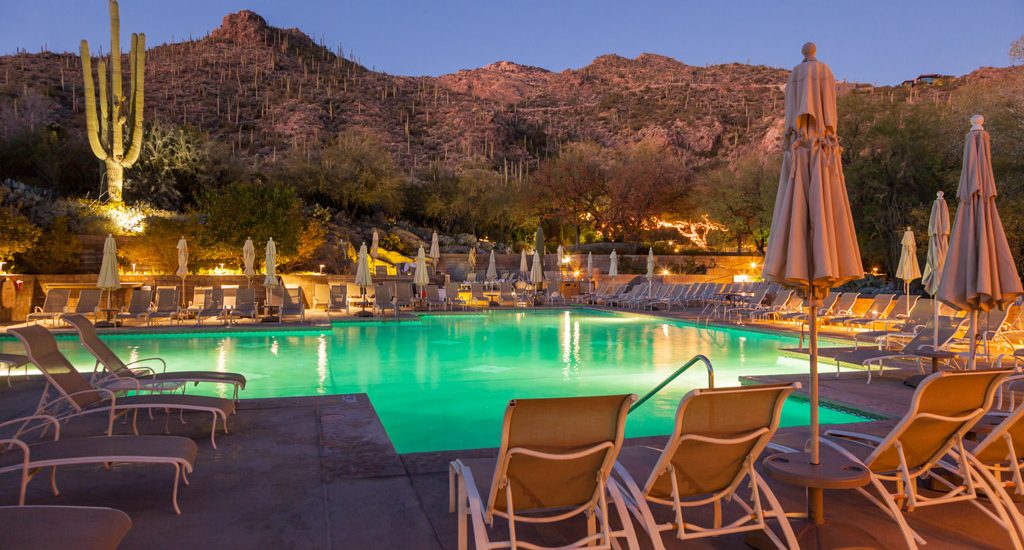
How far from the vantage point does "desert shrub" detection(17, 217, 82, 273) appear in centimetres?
1847

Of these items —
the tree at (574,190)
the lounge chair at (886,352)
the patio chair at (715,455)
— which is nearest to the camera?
the patio chair at (715,455)

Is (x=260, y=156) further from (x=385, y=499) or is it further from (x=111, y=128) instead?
(x=385, y=499)

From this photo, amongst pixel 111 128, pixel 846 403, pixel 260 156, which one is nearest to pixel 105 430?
pixel 846 403

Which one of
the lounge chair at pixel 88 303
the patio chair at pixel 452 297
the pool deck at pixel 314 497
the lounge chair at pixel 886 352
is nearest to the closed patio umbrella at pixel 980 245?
the pool deck at pixel 314 497

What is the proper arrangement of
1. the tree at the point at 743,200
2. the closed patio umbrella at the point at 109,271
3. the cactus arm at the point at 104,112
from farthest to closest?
1. the tree at the point at 743,200
2. the cactus arm at the point at 104,112
3. the closed patio umbrella at the point at 109,271

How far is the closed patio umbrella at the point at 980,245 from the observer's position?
4859 millimetres

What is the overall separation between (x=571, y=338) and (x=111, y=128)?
67.8 feet

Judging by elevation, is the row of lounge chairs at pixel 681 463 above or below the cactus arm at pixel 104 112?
below

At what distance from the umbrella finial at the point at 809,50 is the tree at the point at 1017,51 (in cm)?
1720

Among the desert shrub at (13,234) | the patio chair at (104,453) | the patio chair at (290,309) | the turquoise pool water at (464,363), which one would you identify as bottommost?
the turquoise pool water at (464,363)

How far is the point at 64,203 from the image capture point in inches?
908

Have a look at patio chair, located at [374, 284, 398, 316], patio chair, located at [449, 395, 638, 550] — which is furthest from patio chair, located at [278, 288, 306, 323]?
patio chair, located at [449, 395, 638, 550]

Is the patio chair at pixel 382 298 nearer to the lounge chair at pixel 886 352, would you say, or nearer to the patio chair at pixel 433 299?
the patio chair at pixel 433 299

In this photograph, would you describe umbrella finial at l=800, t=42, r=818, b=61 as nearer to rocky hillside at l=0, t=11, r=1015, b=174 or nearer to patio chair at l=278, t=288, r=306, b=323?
patio chair at l=278, t=288, r=306, b=323
